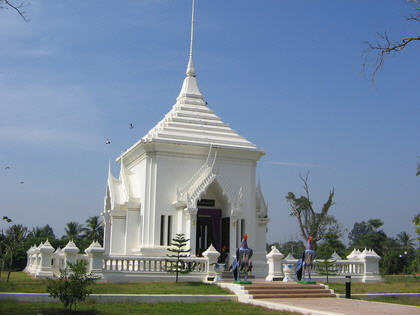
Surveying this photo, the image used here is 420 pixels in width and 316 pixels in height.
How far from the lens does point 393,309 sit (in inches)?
584

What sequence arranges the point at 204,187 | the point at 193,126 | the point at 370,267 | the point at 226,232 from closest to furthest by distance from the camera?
the point at 204,187 < the point at 370,267 < the point at 226,232 < the point at 193,126

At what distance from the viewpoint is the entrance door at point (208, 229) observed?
85.8ft

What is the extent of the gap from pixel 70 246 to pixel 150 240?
425 cm

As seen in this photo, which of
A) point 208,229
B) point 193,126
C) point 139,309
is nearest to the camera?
point 139,309

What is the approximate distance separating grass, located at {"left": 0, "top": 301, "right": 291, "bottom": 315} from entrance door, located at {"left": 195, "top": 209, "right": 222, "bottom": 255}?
986 cm

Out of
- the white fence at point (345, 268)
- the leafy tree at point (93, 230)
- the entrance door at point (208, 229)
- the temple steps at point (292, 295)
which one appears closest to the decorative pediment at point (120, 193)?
the entrance door at point (208, 229)

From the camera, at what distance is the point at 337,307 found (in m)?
15.3

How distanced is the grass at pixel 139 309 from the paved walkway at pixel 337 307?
543 mm

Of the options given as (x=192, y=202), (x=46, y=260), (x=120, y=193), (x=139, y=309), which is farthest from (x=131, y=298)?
(x=120, y=193)

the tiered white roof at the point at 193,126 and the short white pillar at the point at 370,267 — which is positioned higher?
the tiered white roof at the point at 193,126

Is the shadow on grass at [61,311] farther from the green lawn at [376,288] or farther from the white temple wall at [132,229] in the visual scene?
the white temple wall at [132,229]

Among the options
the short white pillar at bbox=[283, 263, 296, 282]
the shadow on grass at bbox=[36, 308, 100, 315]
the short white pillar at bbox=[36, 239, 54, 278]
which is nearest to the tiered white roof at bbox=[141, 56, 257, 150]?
the short white pillar at bbox=[36, 239, 54, 278]

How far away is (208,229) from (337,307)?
11.7 metres

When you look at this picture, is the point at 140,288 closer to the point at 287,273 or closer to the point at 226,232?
the point at 287,273
